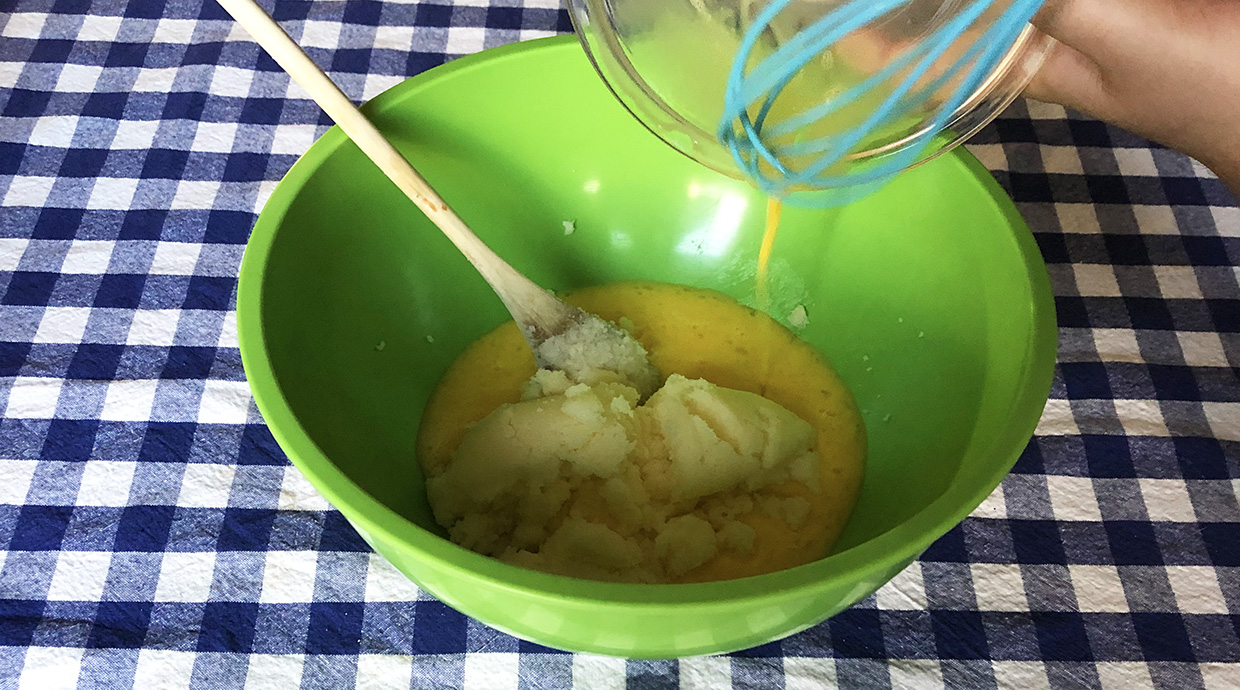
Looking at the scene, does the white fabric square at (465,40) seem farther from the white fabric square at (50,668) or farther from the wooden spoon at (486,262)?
the white fabric square at (50,668)

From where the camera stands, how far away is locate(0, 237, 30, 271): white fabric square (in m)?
0.90

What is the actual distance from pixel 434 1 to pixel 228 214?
0.44 m

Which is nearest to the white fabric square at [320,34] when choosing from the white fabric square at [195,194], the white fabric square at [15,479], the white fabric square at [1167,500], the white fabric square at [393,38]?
the white fabric square at [393,38]

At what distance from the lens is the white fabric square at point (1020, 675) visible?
0.67 m

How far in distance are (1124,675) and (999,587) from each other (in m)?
0.11

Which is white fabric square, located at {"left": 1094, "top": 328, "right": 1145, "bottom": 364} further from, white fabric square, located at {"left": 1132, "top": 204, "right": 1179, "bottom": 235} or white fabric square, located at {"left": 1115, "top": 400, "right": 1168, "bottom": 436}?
white fabric square, located at {"left": 1132, "top": 204, "right": 1179, "bottom": 235}

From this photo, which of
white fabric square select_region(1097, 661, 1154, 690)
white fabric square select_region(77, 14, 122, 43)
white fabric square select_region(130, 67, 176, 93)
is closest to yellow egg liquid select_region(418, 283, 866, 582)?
white fabric square select_region(1097, 661, 1154, 690)

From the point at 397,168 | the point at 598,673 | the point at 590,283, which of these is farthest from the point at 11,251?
the point at 598,673

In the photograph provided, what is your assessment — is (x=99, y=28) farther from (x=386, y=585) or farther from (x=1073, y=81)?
(x=1073, y=81)

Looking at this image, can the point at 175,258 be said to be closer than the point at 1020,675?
No

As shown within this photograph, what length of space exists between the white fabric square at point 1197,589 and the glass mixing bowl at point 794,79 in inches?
16.4

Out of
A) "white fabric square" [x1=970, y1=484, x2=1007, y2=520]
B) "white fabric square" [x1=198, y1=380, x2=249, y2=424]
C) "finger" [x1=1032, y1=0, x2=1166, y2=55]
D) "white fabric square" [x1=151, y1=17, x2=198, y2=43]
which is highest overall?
"finger" [x1=1032, y1=0, x2=1166, y2=55]

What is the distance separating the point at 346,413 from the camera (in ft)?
2.26

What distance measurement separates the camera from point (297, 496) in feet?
2.50
